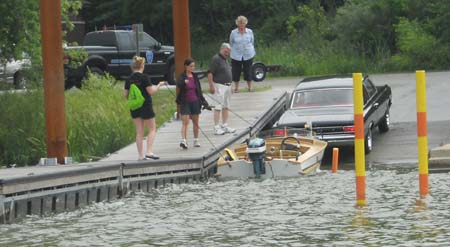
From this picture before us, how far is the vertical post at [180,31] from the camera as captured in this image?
2619 centimetres

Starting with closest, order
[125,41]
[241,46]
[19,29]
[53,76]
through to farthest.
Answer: [53,76], [19,29], [241,46], [125,41]

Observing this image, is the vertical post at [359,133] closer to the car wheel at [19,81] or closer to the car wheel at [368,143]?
the car wheel at [368,143]

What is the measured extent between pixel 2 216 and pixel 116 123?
1006cm

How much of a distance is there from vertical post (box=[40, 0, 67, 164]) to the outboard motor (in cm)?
354

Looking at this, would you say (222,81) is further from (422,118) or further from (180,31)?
(422,118)

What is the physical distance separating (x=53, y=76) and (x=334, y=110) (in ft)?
20.0

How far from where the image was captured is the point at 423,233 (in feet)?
44.9

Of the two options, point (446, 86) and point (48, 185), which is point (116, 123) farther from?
point (446, 86)

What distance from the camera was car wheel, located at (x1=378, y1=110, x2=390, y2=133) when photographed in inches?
1040

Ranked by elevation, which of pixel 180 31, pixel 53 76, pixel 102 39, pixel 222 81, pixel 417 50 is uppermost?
pixel 102 39

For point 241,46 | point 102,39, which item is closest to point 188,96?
point 241,46

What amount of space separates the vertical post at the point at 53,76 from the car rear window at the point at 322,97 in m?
5.60

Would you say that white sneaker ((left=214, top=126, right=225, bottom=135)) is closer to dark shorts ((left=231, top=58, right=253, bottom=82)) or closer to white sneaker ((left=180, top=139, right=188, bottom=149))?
white sneaker ((left=180, top=139, right=188, bottom=149))

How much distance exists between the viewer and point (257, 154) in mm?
20031
